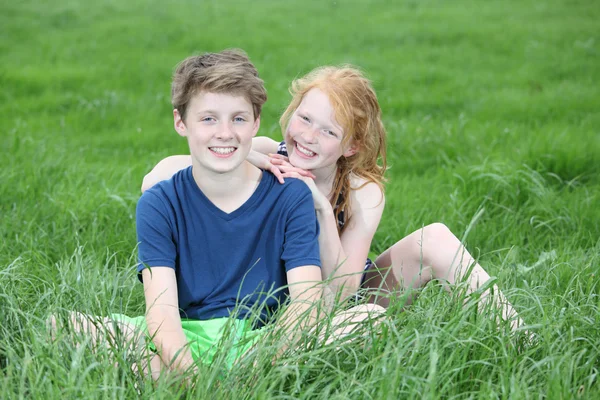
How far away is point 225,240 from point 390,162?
8.96ft

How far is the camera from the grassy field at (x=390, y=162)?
2258 mm

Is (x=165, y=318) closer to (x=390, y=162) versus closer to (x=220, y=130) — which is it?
(x=220, y=130)

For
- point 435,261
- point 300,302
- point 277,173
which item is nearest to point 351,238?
point 435,261

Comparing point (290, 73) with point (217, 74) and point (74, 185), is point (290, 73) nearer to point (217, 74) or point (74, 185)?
point (74, 185)

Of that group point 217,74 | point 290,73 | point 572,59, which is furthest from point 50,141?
point 572,59

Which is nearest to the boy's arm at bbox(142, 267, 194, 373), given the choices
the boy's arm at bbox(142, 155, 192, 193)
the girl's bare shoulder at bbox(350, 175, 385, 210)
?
the boy's arm at bbox(142, 155, 192, 193)

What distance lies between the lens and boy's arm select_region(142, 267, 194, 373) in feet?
7.91

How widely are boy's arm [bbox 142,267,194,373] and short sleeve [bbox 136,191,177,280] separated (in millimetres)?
35

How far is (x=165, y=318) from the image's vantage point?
2.46m

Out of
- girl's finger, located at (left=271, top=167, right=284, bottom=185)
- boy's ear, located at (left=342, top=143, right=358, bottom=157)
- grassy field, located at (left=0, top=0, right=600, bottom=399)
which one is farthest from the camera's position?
boy's ear, located at (left=342, top=143, right=358, bottom=157)

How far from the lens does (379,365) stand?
219cm

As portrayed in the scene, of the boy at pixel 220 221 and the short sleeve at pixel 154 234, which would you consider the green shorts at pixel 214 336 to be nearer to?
the boy at pixel 220 221

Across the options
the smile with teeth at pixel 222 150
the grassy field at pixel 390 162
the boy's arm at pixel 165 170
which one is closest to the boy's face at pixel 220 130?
the smile with teeth at pixel 222 150

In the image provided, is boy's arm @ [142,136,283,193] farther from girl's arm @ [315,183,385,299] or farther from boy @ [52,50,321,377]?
girl's arm @ [315,183,385,299]
